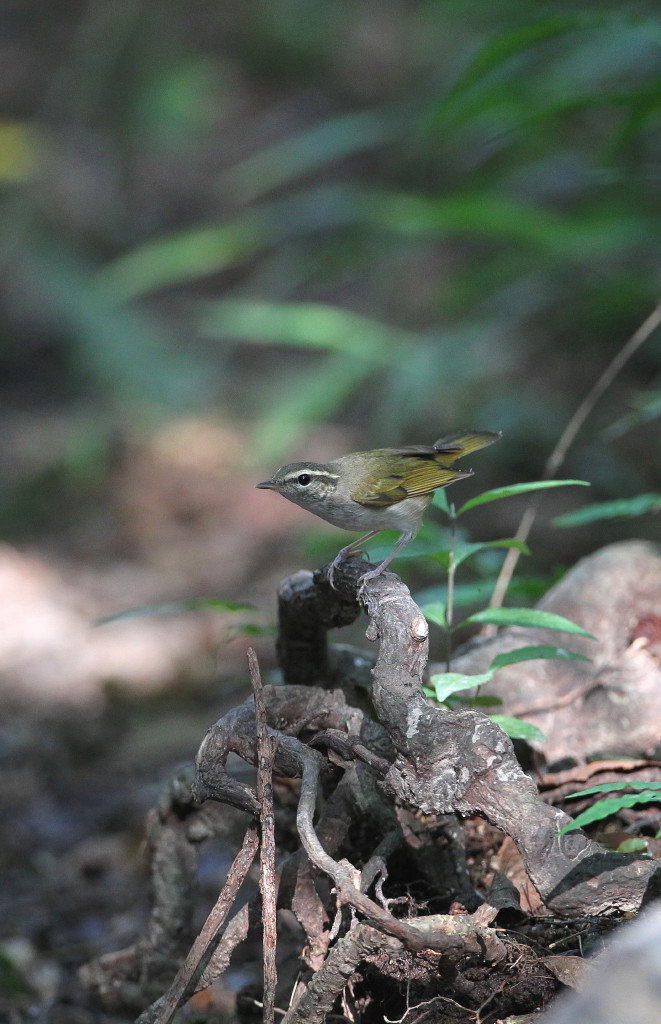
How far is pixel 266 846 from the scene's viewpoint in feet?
4.96

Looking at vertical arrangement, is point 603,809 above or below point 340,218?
below

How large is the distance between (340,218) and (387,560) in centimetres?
661

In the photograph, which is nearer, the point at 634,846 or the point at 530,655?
the point at 634,846

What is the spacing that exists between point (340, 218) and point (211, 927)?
23.7 ft

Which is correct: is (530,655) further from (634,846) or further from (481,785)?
(481,785)

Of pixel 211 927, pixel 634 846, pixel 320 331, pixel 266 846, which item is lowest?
pixel 634 846

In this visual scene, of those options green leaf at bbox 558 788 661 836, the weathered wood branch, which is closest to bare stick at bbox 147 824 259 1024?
the weathered wood branch

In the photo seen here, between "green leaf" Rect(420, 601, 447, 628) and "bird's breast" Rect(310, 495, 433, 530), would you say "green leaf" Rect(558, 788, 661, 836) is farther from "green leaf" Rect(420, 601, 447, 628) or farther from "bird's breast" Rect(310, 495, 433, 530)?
"bird's breast" Rect(310, 495, 433, 530)

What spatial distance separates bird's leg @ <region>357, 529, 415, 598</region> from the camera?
180 centimetres

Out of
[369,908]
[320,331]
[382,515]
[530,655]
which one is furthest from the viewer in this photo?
[320,331]

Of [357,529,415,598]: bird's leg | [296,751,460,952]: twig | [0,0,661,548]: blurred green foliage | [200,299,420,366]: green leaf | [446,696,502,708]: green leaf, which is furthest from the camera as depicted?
[200,299,420,366]: green leaf

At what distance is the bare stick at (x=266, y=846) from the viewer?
1.45m

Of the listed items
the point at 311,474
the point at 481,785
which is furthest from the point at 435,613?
the point at 481,785

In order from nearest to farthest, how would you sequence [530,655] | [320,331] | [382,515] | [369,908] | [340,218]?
Result: [369,908]
[530,655]
[382,515]
[320,331]
[340,218]
